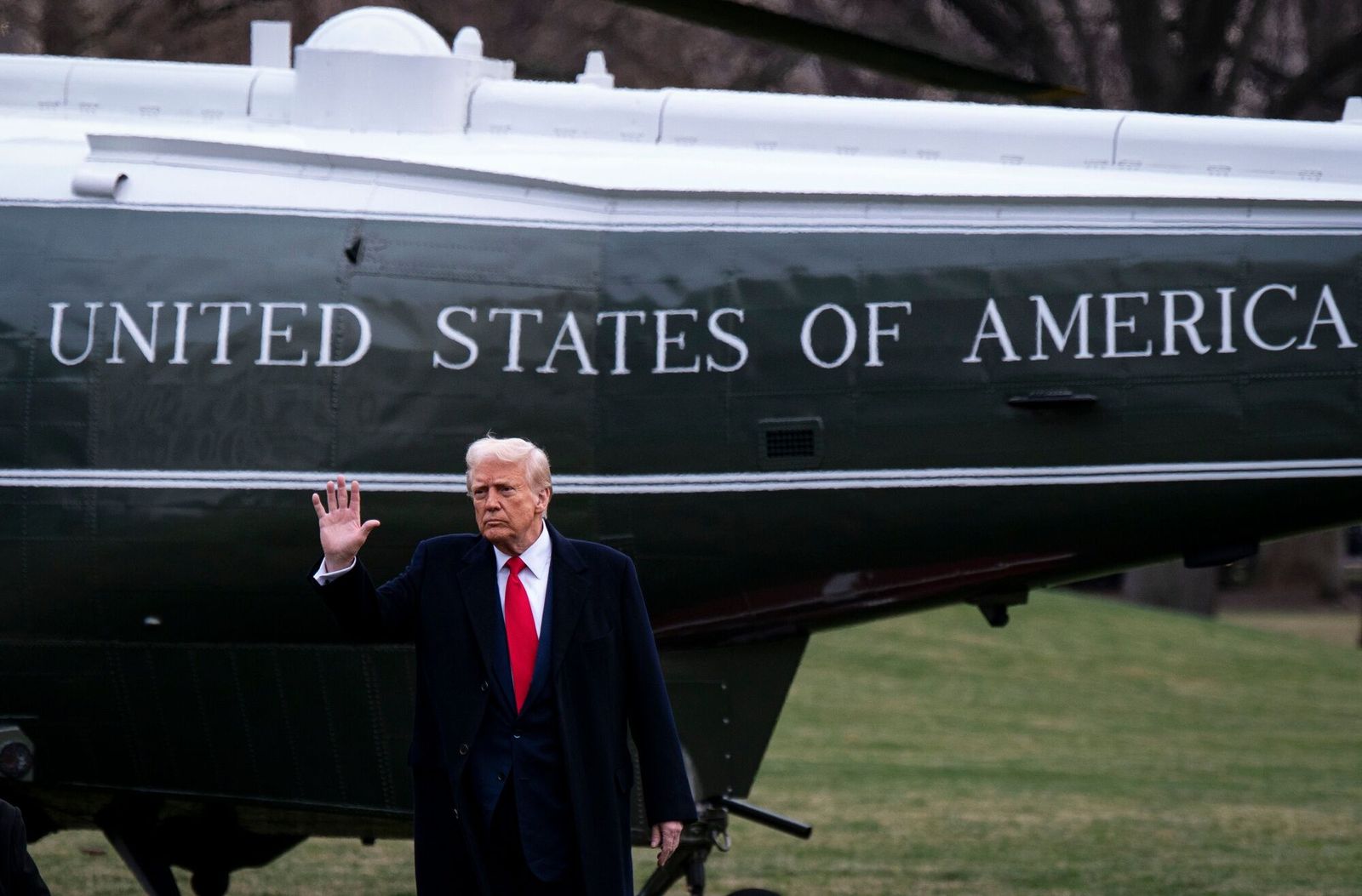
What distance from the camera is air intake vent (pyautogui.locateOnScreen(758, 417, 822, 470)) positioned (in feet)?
22.5

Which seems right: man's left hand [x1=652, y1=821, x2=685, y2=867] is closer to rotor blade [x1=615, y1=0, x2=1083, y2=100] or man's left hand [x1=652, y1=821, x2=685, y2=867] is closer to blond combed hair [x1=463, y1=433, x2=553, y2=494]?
blond combed hair [x1=463, y1=433, x2=553, y2=494]

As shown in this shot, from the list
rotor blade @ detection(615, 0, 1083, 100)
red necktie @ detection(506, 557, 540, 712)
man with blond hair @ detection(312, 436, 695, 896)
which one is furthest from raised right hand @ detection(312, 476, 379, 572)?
rotor blade @ detection(615, 0, 1083, 100)

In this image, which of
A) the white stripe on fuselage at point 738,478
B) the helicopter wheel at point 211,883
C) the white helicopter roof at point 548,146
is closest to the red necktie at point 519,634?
the white stripe on fuselage at point 738,478

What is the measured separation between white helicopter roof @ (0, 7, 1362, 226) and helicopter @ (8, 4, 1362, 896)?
0.8 inches

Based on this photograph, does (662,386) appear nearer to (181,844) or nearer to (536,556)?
(536,556)

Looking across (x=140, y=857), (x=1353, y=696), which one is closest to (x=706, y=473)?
(x=140, y=857)

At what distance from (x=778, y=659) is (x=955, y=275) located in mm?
1608

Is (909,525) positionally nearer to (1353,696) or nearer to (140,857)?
(140,857)

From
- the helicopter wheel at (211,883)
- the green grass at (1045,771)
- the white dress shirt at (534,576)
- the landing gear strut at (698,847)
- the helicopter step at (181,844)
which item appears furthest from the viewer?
the green grass at (1045,771)

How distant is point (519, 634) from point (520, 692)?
6.0 inches

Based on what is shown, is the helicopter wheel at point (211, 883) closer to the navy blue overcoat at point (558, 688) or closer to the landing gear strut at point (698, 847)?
the landing gear strut at point (698, 847)

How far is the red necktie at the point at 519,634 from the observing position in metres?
5.04

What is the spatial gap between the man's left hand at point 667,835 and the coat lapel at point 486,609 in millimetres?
504

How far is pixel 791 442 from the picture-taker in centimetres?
688
